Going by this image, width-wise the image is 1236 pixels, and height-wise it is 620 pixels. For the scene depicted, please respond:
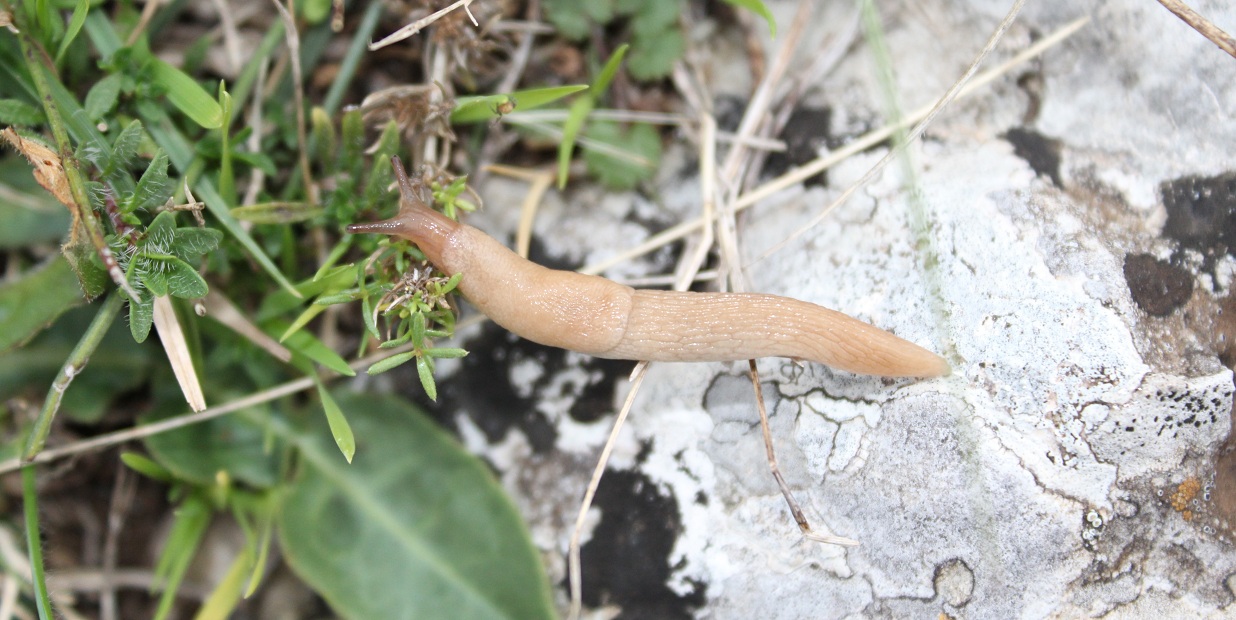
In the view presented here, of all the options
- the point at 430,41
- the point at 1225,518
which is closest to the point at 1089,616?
the point at 1225,518

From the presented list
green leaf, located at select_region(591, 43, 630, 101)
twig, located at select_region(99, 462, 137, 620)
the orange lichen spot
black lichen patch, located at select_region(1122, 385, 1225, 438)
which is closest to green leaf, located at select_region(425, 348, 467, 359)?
green leaf, located at select_region(591, 43, 630, 101)

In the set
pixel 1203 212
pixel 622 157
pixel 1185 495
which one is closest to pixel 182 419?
pixel 622 157

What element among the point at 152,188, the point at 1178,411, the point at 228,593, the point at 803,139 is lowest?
the point at 228,593

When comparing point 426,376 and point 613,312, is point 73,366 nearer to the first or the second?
point 426,376

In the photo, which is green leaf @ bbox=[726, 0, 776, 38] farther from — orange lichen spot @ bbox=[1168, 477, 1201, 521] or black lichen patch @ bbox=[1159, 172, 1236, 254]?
orange lichen spot @ bbox=[1168, 477, 1201, 521]

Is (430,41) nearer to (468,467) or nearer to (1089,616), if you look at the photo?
(468,467)

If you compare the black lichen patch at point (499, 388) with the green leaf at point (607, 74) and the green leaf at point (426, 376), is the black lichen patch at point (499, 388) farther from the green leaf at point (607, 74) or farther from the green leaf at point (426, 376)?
the green leaf at point (607, 74)
